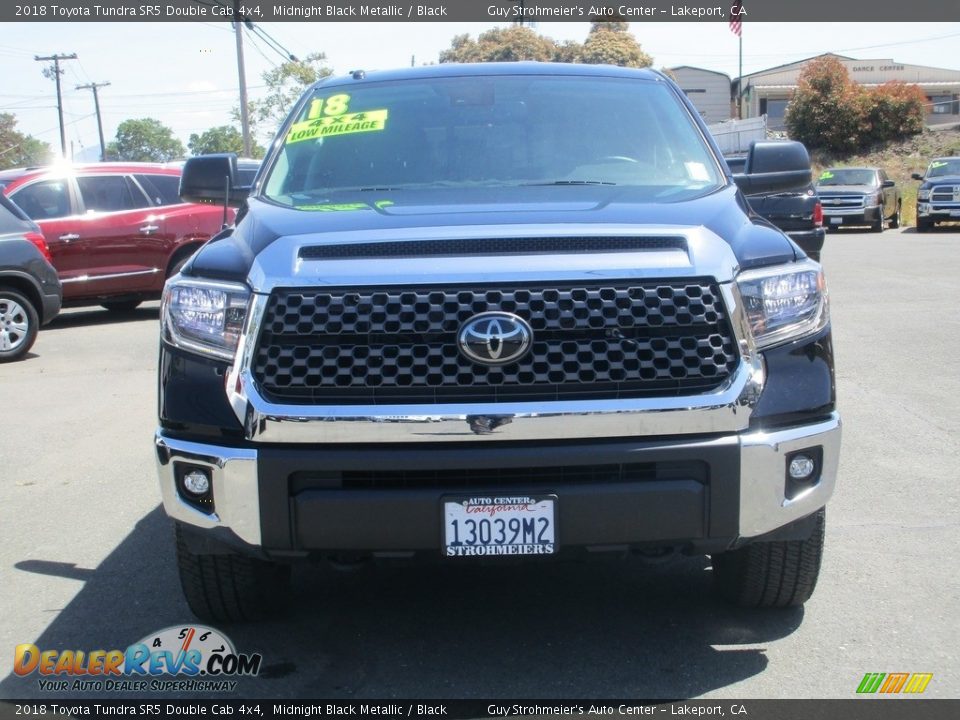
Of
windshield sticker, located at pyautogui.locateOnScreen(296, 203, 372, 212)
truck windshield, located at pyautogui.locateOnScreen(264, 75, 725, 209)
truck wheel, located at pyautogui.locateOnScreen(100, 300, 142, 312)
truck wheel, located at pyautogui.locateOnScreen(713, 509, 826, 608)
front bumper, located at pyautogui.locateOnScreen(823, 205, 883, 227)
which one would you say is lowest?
front bumper, located at pyautogui.locateOnScreen(823, 205, 883, 227)

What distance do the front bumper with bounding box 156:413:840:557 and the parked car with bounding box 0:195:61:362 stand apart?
874cm

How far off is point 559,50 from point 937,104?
81.4 feet

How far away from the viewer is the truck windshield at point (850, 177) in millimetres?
29036

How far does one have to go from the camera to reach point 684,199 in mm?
4098

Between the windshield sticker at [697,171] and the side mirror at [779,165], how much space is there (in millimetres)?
391

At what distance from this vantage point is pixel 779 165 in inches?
202

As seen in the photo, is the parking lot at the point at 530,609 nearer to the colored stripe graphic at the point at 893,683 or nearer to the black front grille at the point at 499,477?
the colored stripe graphic at the point at 893,683

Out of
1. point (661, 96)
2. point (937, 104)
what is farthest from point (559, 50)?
point (661, 96)

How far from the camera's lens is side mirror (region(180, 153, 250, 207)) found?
519cm

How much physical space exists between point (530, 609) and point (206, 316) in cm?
163

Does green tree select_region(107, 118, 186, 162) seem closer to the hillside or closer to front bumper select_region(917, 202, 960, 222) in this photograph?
the hillside

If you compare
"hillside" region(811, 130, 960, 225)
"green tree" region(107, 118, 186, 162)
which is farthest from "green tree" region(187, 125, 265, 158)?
"hillside" region(811, 130, 960, 225)
